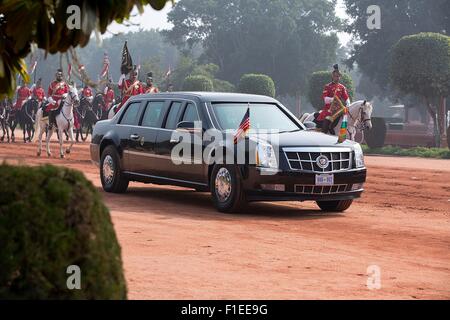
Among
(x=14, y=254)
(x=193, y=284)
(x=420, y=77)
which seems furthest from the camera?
(x=420, y=77)

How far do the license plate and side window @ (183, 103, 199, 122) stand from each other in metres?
2.26

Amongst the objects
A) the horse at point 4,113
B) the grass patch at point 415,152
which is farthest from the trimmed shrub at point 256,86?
the horse at point 4,113

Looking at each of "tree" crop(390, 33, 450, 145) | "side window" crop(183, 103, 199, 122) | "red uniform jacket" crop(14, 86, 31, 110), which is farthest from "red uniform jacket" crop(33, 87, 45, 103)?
Answer: "side window" crop(183, 103, 199, 122)

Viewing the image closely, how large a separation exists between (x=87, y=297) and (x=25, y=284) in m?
0.30

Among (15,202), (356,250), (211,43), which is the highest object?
(211,43)

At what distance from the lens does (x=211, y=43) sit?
8588 centimetres

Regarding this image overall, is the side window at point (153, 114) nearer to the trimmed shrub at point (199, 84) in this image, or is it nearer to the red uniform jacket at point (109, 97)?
the red uniform jacket at point (109, 97)

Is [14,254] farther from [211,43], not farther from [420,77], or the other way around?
[211,43]

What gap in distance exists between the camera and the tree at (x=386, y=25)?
66125 mm

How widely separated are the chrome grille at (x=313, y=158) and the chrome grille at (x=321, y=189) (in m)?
0.23

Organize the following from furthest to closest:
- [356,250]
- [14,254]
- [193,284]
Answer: [356,250], [193,284], [14,254]

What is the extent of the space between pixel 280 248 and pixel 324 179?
10.2 feet

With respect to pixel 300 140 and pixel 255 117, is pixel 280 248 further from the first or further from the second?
pixel 255 117
